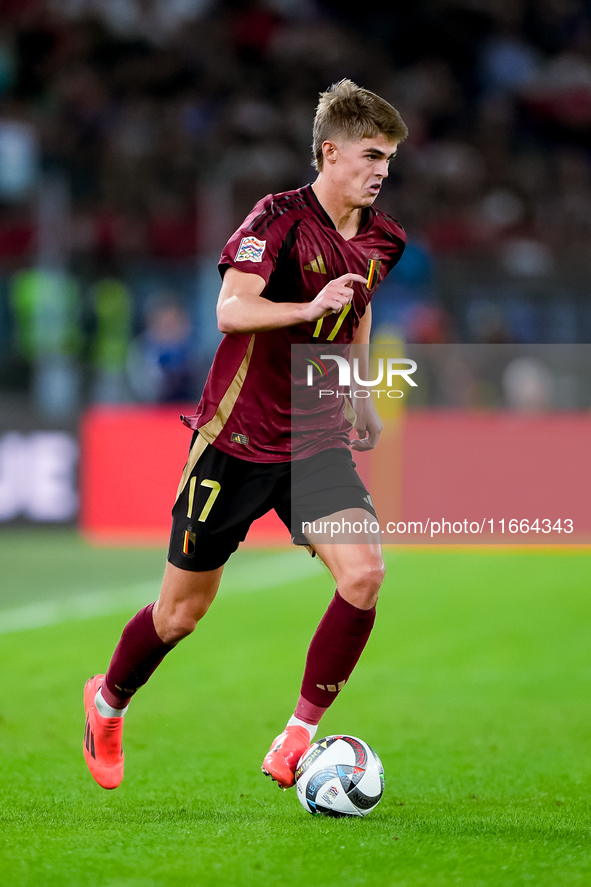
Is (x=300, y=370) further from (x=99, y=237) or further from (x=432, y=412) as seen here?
(x=99, y=237)

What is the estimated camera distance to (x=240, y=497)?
3.96 metres

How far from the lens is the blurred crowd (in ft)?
46.9

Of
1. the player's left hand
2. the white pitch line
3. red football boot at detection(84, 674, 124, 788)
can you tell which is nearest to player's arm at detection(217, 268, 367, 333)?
the player's left hand

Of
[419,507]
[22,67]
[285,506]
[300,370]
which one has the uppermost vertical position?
[22,67]

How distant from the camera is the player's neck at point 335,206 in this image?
12.9 ft

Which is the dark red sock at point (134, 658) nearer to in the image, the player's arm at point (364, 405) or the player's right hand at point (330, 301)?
the player's arm at point (364, 405)

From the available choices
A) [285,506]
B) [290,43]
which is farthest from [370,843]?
[290,43]

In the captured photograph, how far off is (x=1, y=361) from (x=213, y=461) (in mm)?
10792

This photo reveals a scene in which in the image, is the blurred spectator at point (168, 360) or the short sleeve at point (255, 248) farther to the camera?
the blurred spectator at point (168, 360)

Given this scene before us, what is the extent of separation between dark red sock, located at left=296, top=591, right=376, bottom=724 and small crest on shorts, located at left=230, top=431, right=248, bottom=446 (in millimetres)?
554

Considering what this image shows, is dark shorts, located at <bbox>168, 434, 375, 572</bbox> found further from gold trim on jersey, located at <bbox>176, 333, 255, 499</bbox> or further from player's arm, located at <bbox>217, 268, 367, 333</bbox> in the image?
player's arm, located at <bbox>217, 268, 367, 333</bbox>

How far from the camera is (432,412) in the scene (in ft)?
41.2

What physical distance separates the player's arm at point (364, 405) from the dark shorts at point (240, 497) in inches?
11.6

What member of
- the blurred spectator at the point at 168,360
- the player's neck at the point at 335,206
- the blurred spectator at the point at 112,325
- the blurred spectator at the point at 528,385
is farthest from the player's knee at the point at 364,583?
the blurred spectator at the point at 112,325
